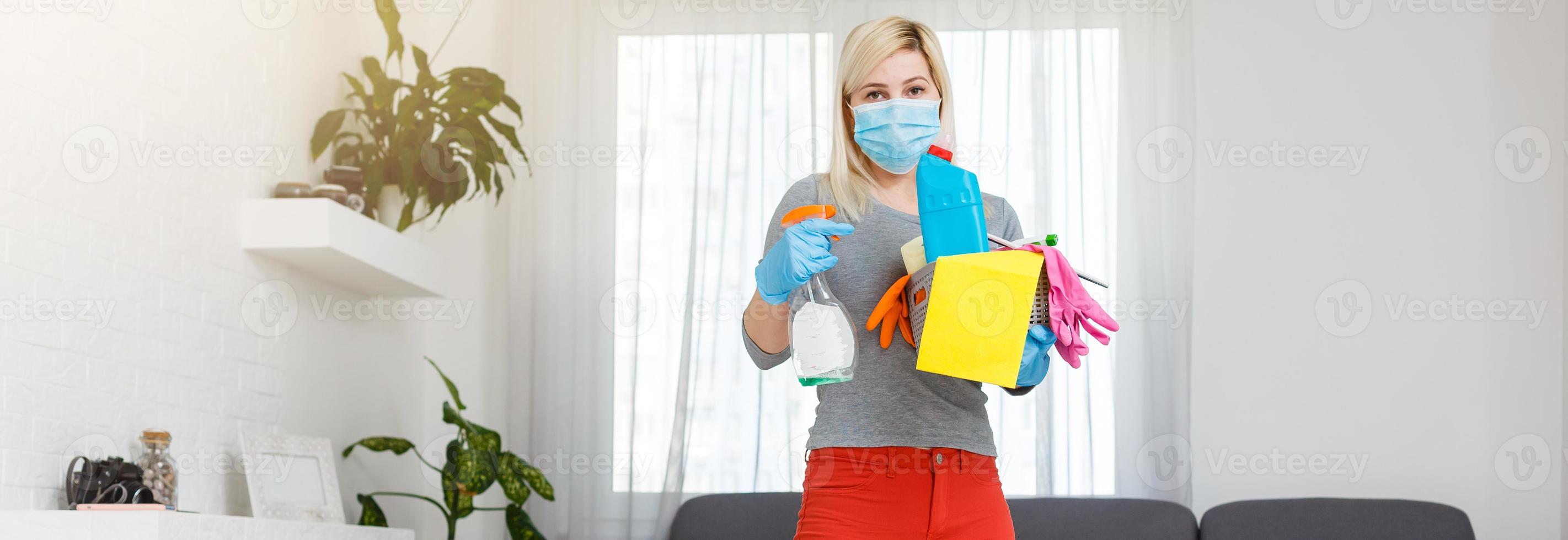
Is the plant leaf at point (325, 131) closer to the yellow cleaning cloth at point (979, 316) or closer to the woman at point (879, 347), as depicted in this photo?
the woman at point (879, 347)

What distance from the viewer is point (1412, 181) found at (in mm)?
3406

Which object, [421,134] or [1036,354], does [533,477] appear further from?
[1036,354]

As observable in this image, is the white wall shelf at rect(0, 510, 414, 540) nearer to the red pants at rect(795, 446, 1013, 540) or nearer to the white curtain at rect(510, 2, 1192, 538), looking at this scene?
the red pants at rect(795, 446, 1013, 540)

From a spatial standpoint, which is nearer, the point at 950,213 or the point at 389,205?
the point at 950,213

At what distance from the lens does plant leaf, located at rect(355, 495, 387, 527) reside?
3.08 meters

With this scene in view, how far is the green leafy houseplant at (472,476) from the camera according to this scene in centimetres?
301

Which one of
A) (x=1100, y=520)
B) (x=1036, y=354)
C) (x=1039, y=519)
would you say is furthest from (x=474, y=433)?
(x=1036, y=354)

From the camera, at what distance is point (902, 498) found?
144cm

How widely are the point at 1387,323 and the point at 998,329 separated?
2429mm

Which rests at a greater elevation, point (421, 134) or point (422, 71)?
point (422, 71)

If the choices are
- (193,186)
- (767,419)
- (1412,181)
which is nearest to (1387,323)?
(1412,181)

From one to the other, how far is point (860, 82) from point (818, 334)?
0.38 m

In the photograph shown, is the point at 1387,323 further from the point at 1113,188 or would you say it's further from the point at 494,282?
the point at 494,282

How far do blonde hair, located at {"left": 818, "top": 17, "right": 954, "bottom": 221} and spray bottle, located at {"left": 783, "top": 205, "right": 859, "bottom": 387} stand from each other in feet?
0.45
